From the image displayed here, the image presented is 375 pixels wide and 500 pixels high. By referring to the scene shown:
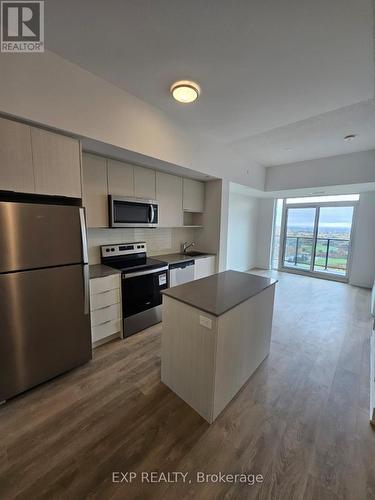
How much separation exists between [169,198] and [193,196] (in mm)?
589

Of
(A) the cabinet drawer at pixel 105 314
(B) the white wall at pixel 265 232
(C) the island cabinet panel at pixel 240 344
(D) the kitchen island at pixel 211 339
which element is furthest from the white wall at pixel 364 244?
(A) the cabinet drawer at pixel 105 314

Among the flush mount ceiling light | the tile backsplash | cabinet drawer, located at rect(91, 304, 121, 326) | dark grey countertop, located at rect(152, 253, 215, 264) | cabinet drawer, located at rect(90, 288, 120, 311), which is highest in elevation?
the flush mount ceiling light

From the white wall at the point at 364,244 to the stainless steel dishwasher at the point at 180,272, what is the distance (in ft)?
14.5

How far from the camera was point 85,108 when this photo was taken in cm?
190

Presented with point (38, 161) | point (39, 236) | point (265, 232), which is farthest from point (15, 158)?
point (265, 232)

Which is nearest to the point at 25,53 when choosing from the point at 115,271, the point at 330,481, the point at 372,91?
the point at 115,271

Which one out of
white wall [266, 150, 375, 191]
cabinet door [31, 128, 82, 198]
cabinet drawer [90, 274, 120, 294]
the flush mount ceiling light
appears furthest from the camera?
white wall [266, 150, 375, 191]

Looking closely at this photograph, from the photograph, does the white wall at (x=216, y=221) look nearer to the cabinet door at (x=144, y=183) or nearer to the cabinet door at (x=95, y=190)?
the cabinet door at (x=144, y=183)

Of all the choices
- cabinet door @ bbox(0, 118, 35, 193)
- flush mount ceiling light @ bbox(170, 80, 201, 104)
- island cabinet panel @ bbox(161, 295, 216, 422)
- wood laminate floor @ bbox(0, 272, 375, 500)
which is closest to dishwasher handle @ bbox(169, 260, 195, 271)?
wood laminate floor @ bbox(0, 272, 375, 500)

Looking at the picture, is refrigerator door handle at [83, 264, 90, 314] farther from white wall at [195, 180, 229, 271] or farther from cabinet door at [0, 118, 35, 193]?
white wall at [195, 180, 229, 271]

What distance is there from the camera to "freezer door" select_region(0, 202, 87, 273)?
60.7 inches

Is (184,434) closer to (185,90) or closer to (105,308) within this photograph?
(105,308)

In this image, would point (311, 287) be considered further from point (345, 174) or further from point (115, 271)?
point (115, 271)

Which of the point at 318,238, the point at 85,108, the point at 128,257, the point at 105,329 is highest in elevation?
the point at 85,108
